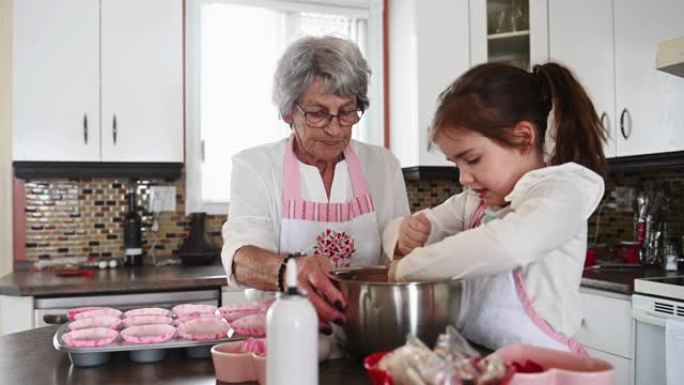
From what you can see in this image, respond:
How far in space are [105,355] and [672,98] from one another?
2.27m

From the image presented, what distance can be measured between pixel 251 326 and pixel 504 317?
18.6 inches

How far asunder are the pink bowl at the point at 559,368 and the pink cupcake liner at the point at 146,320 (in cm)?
71

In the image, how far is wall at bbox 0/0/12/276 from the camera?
2.86 m

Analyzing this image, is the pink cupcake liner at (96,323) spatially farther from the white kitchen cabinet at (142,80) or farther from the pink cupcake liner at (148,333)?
the white kitchen cabinet at (142,80)

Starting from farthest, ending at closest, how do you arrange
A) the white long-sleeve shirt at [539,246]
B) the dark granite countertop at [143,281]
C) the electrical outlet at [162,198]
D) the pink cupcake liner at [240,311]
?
the electrical outlet at [162,198]
the dark granite countertop at [143,281]
the pink cupcake liner at [240,311]
the white long-sleeve shirt at [539,246]

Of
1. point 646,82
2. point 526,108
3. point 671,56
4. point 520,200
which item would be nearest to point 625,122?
point 646,82

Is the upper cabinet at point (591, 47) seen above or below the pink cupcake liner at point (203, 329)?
above

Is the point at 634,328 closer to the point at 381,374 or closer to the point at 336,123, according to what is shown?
the point at 336,123

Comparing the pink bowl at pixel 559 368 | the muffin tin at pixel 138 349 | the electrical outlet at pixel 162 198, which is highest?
the electrical outlet at pixel 162 198

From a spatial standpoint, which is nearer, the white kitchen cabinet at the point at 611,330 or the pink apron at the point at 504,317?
the pink apron at the point at 504,317

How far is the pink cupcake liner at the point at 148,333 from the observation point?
1151 millimetres

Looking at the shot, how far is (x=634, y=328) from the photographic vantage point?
2248mm

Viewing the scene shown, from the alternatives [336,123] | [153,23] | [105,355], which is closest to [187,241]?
[153,23]

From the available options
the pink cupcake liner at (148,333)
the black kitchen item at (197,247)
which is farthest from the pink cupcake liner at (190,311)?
the black kitchen item at (197,247)
